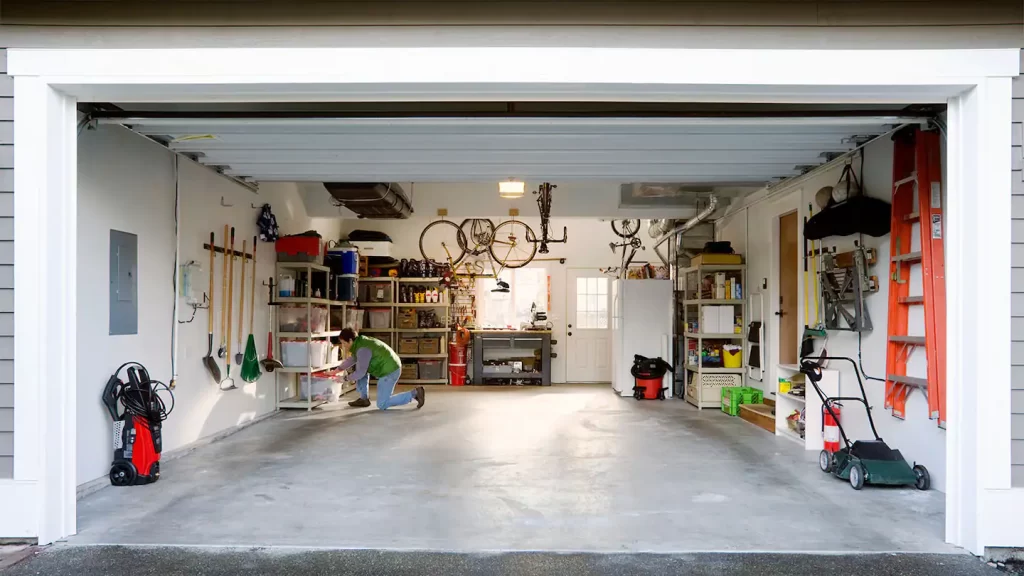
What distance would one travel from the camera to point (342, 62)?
3.45 m

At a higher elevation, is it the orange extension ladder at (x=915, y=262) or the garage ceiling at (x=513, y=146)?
the garage ceiling at (x=513, y=146)

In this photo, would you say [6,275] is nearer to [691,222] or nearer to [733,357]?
[691,222]

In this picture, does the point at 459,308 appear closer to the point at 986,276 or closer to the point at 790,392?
the point at 790,392

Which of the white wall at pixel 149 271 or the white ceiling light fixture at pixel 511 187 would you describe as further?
the white ceiling light fixture at pixel 511 187

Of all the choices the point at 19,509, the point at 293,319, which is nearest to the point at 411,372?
the point at 293,319

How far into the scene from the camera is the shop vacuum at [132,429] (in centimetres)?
486

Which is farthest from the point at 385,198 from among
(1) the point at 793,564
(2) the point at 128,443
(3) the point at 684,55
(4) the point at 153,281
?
(1) the point at 793,564

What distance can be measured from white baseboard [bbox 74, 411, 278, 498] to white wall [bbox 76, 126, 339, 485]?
50mm

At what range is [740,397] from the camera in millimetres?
8492

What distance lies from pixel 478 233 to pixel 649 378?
390 cm

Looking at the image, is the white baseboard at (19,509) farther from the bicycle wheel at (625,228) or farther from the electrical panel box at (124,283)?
the bicycle wheel at (625,228)

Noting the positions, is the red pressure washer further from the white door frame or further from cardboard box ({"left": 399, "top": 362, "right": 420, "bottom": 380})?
the white door frame

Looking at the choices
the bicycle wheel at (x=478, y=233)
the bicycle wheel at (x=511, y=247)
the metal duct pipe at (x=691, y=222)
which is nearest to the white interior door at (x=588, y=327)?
the bicycle wheel at (x=511, y=247)

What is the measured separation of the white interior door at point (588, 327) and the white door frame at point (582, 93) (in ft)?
28.7
